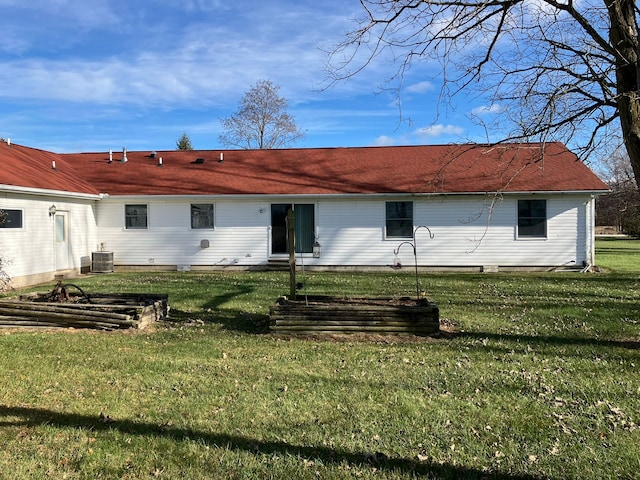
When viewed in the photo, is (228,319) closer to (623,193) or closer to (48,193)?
(48,193)

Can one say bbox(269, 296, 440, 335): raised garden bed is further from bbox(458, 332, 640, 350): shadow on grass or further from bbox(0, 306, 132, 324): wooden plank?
bbox(0, 306, 132, 324): wooden plank

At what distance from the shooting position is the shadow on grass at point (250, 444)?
3.57 meters

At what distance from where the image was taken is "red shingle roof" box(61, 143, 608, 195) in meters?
17.1

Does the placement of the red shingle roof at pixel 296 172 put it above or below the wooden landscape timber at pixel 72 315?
above

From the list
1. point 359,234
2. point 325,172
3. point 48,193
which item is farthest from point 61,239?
point 359,234

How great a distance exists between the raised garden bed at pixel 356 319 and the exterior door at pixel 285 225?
981 cm

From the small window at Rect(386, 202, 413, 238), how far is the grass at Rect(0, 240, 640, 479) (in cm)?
854

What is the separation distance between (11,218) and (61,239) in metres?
2.49

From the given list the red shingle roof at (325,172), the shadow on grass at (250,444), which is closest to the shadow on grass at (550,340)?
the shadow on grass at (250,444)

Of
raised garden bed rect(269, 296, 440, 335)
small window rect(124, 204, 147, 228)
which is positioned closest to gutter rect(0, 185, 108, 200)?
small window rect(124, 204, 147, 228)

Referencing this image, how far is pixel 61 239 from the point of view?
1569cm

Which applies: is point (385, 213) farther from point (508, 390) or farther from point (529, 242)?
point (508, 390)

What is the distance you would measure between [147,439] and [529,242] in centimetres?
1555

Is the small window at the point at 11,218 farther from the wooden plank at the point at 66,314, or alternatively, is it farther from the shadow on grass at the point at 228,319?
the shadow on grass at the point at 228,319
